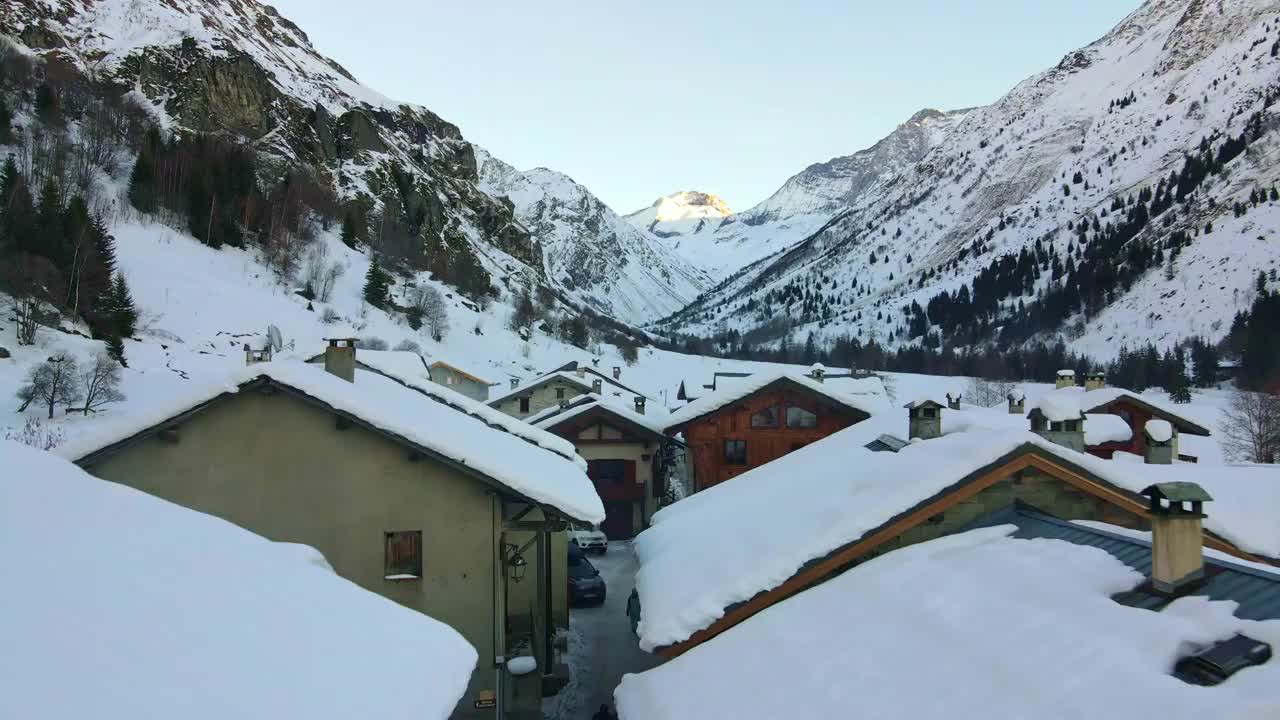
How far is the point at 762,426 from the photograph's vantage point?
1288 inches

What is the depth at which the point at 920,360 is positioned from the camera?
152375 millimetres

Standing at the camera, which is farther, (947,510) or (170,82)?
(170,82)

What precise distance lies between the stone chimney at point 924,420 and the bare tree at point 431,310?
236 feet

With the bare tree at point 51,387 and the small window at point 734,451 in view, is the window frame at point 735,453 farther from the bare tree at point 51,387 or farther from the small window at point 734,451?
the bare tree at point 51,387

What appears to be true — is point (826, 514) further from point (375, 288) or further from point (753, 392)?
point (375, 288)

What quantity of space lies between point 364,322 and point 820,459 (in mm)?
64302

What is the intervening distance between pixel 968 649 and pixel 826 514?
440 cm

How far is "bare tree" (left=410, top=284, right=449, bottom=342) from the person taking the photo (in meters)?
83.9

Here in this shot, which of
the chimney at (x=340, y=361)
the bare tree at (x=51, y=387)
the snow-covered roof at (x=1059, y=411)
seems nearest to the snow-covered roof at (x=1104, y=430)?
the snow-covered roof at (x=1059, y=411)

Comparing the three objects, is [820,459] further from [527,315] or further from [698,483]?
[527,315]

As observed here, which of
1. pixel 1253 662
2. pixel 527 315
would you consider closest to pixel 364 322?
pixel 527 315

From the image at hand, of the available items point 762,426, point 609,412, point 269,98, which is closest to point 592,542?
point 609,412

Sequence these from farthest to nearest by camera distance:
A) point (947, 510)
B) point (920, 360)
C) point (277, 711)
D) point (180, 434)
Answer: point (920, 360), point (180, 434), point (947, 510), point (277, 711)

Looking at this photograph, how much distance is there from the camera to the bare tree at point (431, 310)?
275 ft
